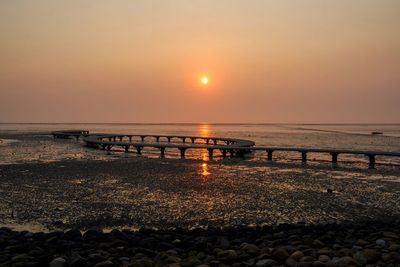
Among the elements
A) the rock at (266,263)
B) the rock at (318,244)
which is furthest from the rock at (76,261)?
the rock at (318,244)

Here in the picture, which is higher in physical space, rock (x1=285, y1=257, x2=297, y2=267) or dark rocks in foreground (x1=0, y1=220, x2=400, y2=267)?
rock (x1=285, y1=257, x2=297, y2=267)

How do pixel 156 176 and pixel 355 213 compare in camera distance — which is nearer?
pixel 355 213

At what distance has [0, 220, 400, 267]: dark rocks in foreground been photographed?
6.64m

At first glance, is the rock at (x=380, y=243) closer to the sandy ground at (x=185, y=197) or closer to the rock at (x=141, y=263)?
the sandy ground at (x=185, y=197)

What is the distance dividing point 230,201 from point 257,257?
24.0 feet

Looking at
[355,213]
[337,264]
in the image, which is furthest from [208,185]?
[337,264]

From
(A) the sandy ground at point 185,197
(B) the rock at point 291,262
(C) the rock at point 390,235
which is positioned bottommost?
(A) the sandy ground at point 185,197

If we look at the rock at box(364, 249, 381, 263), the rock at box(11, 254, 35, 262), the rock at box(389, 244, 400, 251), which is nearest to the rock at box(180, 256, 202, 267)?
the rock at box(11, 254, 35, 262)

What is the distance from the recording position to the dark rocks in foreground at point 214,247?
6637mm

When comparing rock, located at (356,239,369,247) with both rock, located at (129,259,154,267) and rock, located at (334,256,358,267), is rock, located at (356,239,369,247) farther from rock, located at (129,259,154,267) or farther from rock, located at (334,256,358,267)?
rock, located at (129,259,154,267)

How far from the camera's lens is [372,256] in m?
6.73

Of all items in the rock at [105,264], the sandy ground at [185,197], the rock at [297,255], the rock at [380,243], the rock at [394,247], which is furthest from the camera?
the sandy ground at [185,197]

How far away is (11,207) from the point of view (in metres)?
12.8

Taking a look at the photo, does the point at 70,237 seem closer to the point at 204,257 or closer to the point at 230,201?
the point at 204,257
